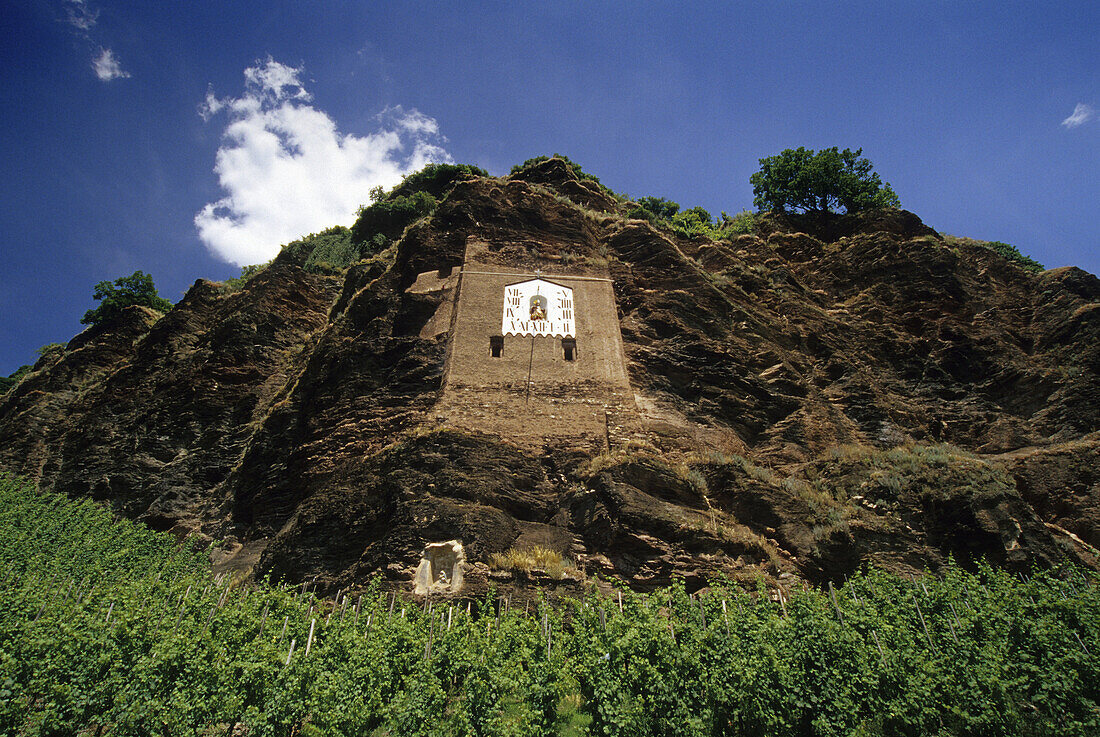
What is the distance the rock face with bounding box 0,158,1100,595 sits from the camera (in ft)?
52.5

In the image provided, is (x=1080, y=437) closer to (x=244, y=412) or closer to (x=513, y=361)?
(x=513, y=361)

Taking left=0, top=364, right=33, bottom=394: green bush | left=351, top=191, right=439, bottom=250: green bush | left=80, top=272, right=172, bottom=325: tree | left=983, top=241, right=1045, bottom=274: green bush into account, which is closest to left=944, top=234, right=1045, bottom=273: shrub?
left=983, top=241, right=1045, bottom=274: green bush

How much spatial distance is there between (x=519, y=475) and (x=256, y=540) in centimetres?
947

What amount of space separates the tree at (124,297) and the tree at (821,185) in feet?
128

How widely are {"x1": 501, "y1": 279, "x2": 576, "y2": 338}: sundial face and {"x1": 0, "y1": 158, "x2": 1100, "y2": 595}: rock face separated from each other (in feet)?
Result: 4.63

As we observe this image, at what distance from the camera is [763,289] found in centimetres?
2725

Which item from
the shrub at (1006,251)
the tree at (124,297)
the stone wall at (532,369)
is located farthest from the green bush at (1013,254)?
the tree at (124,297)

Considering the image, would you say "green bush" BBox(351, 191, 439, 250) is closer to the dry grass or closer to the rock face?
the rock face

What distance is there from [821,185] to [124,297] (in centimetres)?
4292

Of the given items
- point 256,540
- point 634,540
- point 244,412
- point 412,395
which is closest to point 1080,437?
point 634,540

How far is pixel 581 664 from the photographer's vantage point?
1185 centimetres

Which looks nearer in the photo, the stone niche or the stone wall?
the stone niche

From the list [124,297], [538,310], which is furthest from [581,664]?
[124,297]

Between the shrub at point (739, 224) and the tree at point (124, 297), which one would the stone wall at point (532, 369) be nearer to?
the shrub at point (739, 224)
